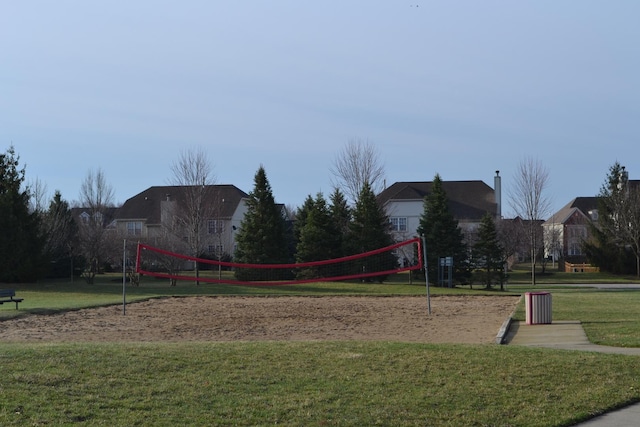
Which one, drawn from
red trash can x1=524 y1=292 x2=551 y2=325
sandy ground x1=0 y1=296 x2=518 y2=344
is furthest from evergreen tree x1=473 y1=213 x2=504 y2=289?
red trash can x1=524 y1=292 x2=551 y2=325

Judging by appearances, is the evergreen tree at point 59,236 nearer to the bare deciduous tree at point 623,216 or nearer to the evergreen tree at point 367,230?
the evergreen tree at point 367,230

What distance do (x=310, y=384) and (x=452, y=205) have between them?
219ft

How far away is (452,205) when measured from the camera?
75.1m

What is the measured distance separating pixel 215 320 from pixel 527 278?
45210 millimetres

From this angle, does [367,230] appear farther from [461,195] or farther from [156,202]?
[156,202]

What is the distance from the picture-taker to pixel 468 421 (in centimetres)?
819

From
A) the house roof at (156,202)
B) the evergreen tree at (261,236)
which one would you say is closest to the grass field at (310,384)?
the evergreen tree at (261,236)

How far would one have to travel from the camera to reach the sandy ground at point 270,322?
18.0 m

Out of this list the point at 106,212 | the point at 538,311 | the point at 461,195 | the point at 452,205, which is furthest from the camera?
the point at 106,212

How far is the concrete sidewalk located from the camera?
8.49 m

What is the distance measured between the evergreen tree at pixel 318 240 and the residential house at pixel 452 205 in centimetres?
2109

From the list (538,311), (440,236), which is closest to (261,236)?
(440,236)

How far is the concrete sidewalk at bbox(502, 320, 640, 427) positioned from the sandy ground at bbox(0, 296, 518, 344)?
0.68 metres

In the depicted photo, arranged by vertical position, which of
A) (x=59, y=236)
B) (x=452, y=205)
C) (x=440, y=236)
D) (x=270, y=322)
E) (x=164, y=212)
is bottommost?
(x=270, y=322)
